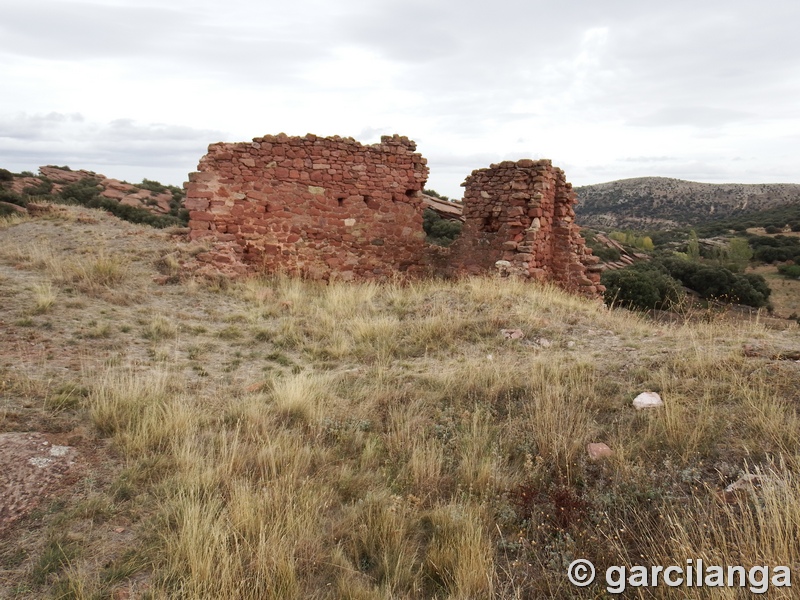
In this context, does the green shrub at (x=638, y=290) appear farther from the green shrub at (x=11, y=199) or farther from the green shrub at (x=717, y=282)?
the green shrub at (x=11, y=199)

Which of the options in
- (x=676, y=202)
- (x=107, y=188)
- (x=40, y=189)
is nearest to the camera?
(x=40, y=189)

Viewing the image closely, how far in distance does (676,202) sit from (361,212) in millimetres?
58752

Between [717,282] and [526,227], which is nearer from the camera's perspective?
[526,227]

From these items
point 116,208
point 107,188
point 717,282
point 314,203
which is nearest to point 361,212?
point 314,203

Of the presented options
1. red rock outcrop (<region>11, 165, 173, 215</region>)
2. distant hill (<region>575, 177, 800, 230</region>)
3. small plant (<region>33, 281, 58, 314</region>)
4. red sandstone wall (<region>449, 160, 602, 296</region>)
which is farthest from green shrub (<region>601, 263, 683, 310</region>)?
distant hill (<region>575, 177, 800, 230</region>)

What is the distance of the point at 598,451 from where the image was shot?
142 inches

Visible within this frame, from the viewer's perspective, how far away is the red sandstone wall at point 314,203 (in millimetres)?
10312

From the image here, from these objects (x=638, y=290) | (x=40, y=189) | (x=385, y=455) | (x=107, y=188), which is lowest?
(x=638, y=290)

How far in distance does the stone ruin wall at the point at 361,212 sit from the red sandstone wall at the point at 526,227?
2 cm

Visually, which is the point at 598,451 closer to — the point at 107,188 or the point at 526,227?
the point at 526,227

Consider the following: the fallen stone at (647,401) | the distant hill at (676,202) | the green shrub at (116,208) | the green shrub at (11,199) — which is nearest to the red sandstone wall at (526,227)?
the fallen stone at (647,401)

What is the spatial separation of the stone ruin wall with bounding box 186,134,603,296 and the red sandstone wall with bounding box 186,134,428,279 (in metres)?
0.02

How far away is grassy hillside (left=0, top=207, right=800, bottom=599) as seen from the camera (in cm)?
254

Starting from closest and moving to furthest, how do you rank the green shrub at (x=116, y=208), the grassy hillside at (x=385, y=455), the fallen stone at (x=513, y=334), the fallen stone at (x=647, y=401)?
the grassy hillside at (x=385, y=455) → the fallen stone at (x=647, y=401) → the fallen stone at (x=513, y=334) → the green shrub at (x=116, y=208)
